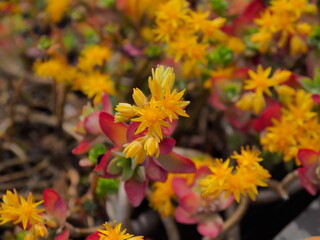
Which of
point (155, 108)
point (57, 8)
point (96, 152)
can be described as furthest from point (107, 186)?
point (57, 8)

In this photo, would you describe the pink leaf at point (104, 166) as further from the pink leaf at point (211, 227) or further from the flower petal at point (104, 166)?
the pink leaf at point (211, 227)

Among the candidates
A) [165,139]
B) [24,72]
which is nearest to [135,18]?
[24,72]

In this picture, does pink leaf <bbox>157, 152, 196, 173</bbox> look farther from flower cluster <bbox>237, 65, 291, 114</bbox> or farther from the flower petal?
flower cluster <bbox>237, 65, 291, 114</bbox>

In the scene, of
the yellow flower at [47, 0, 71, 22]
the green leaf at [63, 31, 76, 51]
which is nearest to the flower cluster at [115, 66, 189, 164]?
the yellow flower at [47, 0, 71, 22]

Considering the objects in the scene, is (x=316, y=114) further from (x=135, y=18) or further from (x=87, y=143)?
(x=135, y=18)

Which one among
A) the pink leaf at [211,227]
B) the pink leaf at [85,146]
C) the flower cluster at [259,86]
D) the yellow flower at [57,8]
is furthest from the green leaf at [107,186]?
the yellow flower at [57,8]
